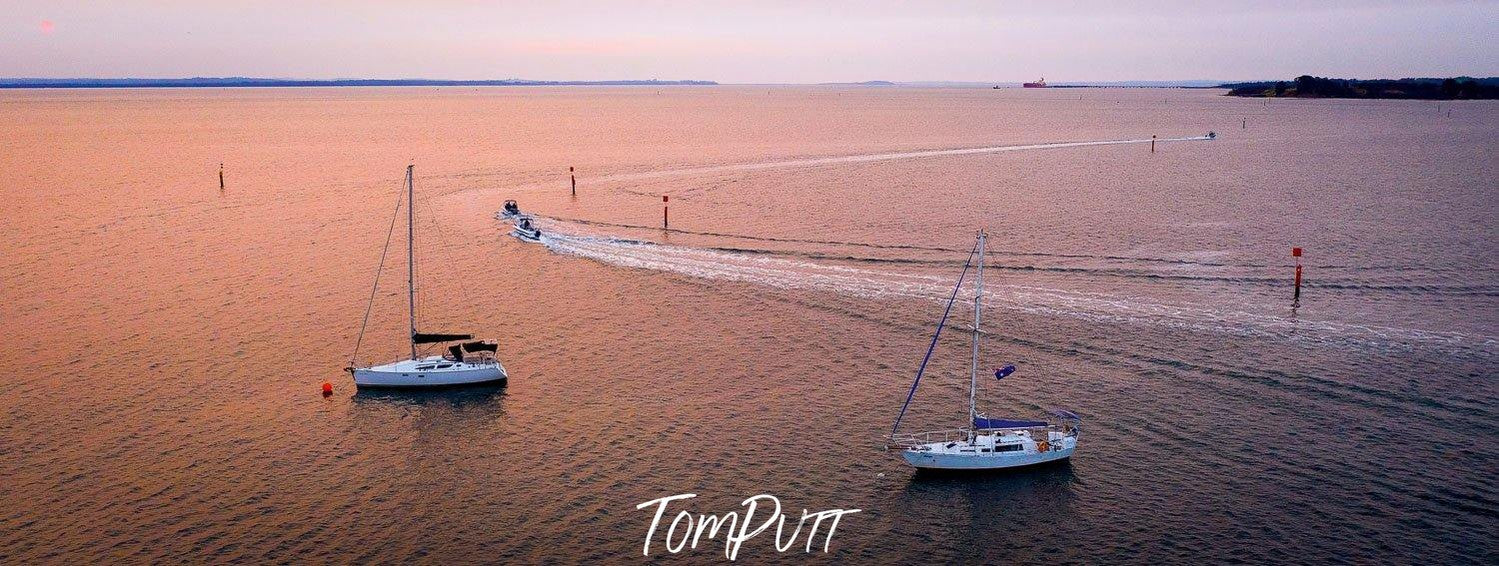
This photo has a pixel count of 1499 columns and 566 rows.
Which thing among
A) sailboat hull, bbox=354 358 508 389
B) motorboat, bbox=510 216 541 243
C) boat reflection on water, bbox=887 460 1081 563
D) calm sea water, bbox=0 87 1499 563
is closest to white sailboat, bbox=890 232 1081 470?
boat reflection on water, bbox=887 460 1081 563

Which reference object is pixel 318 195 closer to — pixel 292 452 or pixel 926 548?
pixel 292 452

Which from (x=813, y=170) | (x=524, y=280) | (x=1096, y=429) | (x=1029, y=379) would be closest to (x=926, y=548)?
(x=1096, y=429)

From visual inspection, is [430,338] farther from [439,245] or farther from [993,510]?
[439,245]

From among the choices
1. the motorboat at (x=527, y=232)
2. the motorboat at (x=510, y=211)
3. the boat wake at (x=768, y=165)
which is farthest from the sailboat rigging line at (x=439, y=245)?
the boat wake at (x=768, y=165)

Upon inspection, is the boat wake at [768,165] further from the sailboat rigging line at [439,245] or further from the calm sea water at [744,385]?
the calm sea water at [744,385]

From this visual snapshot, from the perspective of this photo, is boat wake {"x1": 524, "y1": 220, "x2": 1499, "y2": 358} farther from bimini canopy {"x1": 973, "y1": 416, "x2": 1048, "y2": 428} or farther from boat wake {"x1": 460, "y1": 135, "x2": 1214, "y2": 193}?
boat wake {"x1": 460, "y1": 135, "x2": 1214, "y2": 193}

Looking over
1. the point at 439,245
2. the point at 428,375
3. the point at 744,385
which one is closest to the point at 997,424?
the point at 744,385
